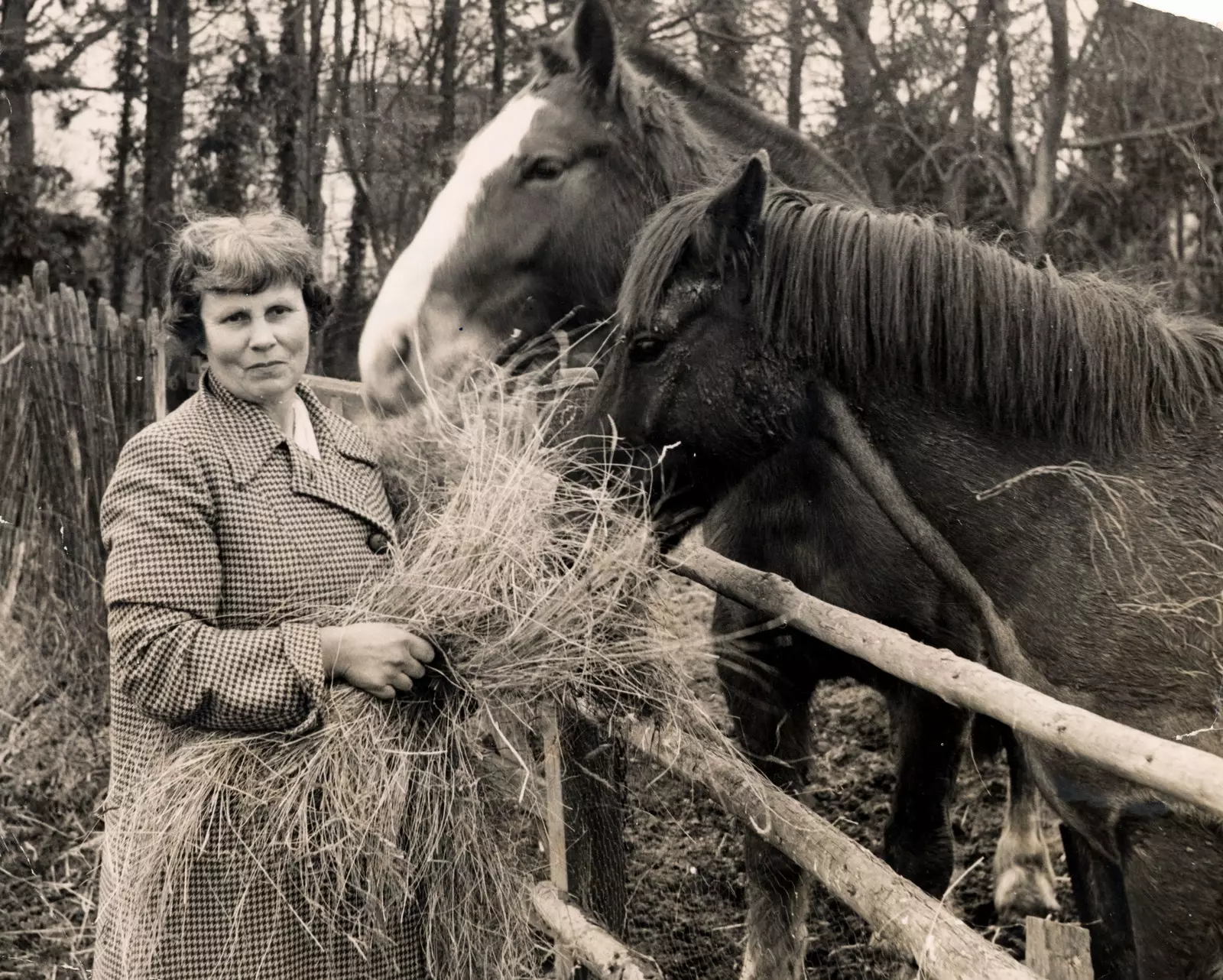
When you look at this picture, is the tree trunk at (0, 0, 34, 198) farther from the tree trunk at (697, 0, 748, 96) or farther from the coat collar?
the coat collar

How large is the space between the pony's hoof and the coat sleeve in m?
2.56

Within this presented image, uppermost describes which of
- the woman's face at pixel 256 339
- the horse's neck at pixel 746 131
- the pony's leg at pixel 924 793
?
the horse's neck at pixel 746 131

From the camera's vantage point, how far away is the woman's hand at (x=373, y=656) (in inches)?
61.4

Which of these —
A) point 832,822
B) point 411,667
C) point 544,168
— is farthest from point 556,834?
point 544,168

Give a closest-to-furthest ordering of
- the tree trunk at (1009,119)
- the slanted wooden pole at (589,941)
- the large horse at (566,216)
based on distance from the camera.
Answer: the slanted wooden pole at (589,941) < the large horse at (566,216) < the tree trunk at (1009,119)

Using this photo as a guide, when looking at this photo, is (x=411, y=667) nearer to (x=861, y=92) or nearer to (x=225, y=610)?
(x=225, y=610)

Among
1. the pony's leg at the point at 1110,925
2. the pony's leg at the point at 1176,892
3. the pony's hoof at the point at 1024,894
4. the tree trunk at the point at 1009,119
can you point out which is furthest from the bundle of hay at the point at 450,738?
the tree trunk at the point at 1009,119

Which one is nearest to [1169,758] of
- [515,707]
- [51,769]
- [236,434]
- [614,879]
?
[515,707]

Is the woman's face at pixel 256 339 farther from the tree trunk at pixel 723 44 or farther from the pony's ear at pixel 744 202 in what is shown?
the tree trunk at pixel 723 44

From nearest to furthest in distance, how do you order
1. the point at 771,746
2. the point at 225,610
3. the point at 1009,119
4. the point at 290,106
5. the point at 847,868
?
1. the point at 225,610
2. the point at 847,868
3. the point at 771,746
4. the point at 290,106
5. the point at 1009,119

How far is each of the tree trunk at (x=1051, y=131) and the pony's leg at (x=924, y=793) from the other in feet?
5.15

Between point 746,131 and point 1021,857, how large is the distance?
2332 mm

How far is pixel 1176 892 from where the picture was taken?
1.75 metres

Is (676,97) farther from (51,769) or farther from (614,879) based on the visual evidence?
(51,769)
